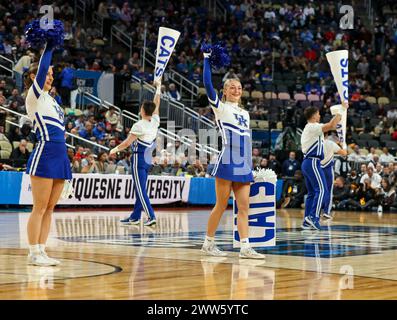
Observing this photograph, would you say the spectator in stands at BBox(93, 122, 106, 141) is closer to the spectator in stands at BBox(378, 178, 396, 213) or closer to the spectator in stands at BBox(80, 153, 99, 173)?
the spectator in stands at BBox(80, 153, 99, 173)

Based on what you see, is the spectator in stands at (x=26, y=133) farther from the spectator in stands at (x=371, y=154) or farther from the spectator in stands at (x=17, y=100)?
the spectator in stands at (x=371, y=154)

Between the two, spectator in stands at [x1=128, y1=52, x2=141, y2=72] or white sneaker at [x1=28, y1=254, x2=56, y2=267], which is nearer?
white sneaker at [x1=28, y1=254, x2=56, y2=267]

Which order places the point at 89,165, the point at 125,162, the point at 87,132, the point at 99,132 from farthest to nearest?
the point at 99,132, the point at 87,132, the point at 125,162, the point at 89,165

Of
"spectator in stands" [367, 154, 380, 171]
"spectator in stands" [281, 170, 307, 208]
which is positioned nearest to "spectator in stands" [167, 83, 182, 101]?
"spectator in stands" [281, 170, 307, 208]

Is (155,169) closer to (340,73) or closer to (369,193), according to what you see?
(369,193)

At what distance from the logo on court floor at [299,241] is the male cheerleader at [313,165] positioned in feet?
1.97

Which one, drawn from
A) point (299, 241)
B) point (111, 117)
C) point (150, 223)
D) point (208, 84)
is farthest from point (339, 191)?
point (208, 84)

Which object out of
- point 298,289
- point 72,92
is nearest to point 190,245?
point 298,289

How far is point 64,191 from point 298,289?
3.15 metres

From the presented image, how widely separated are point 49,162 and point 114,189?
1165cm

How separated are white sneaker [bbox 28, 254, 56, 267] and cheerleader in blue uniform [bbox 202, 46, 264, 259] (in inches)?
81.0

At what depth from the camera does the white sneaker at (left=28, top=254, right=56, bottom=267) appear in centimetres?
813

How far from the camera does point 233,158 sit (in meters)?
9.30

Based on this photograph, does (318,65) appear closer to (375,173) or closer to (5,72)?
(375,173)
